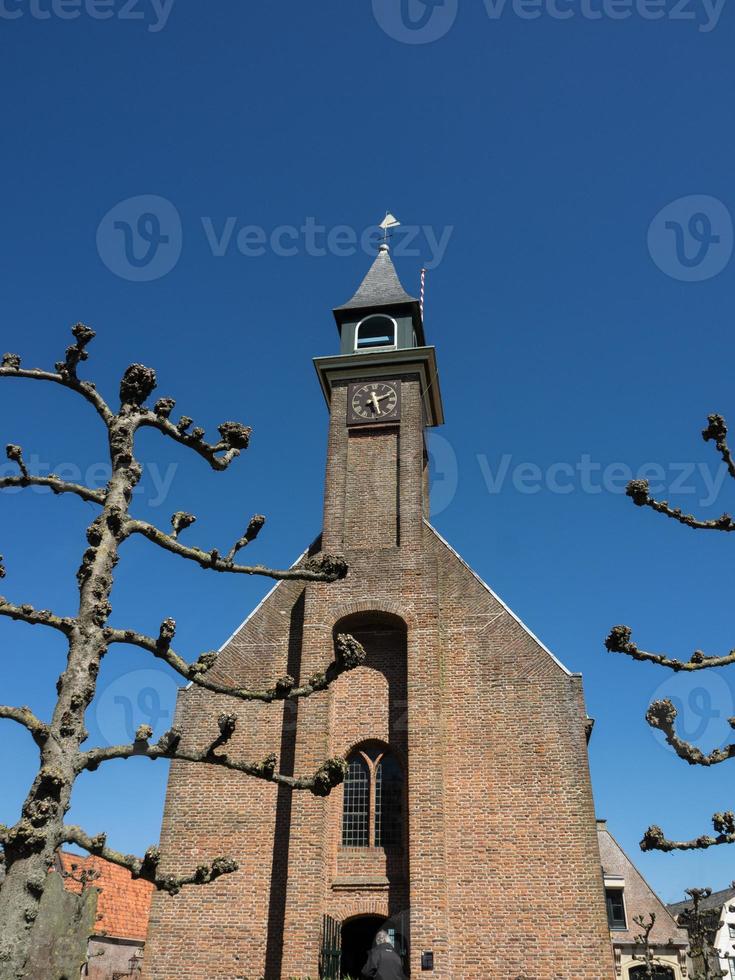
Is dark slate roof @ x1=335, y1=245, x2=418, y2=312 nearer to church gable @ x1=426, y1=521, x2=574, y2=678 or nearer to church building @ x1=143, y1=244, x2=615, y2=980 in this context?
church building @ x1=143, y1=244, x2=615, y2=980

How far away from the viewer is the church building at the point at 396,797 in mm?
15297

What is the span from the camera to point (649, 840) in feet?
26.2

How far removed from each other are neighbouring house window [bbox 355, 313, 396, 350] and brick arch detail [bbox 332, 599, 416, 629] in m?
8.87

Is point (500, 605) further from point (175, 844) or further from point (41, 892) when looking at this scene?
point (41, 892)

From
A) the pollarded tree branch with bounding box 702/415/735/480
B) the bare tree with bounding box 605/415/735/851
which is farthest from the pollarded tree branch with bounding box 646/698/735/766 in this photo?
the pollarded tree branch with bounding box 702/415/735/480

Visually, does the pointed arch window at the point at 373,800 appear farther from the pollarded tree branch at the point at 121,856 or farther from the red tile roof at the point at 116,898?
the red tile roof at the point at 116,898

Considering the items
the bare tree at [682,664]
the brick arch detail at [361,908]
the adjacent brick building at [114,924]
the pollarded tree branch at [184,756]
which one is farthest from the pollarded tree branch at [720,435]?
the adjacent brick building at [114,924]

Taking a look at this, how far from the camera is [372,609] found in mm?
18781

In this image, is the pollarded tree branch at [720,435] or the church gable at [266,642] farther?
the church gable at [266,642]

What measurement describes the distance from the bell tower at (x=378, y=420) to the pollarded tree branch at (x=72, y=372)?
1204 centimetres

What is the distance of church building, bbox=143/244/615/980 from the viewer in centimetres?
1530

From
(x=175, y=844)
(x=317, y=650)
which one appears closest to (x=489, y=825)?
(x=317, y=650)

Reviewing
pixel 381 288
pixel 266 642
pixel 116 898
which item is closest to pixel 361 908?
pixel 266 642

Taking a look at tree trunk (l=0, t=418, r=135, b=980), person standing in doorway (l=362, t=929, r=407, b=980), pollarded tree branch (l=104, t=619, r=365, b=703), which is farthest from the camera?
person standing in doorway (l=362, t=929, r=407, b=980)
